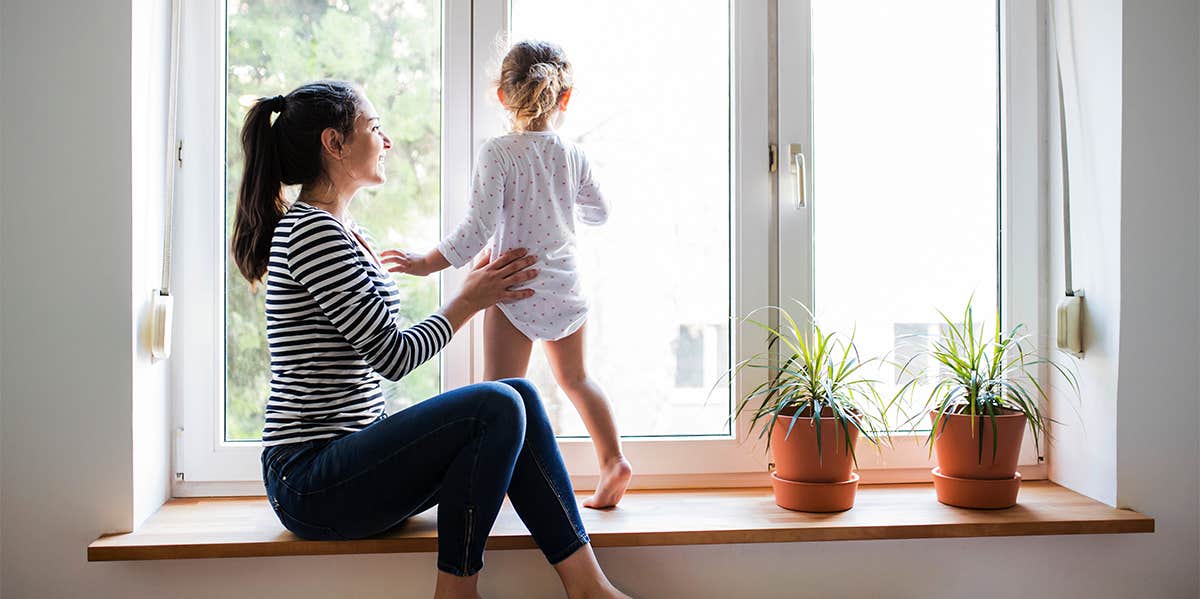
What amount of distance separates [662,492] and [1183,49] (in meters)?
1.41

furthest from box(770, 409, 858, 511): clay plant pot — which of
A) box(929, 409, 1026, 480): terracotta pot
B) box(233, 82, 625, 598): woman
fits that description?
box(233, 82, 625, 598): woman

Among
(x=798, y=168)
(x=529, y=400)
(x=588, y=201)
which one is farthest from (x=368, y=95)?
(x=798, y=168)

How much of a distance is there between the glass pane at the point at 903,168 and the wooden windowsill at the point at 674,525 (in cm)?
39

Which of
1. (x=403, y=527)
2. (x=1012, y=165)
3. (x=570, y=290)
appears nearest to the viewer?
(x=403, y=527)

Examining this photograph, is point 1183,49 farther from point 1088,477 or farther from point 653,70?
point 653,70

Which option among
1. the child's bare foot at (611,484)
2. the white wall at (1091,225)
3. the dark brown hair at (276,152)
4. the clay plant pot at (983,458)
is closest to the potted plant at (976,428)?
the clay plant pot at (983,458)

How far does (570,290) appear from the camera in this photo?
175 centimetres

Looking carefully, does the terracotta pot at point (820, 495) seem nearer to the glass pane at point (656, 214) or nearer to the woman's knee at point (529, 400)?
the glass pane at point (656, 214)

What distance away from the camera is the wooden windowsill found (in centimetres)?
155

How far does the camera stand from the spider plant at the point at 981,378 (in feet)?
5.86

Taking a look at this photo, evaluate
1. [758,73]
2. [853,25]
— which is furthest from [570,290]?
[853,25]

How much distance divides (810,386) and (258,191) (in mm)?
1114

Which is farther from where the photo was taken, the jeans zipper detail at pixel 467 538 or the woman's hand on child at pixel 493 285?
the woman's hand on child at pixel 493 285

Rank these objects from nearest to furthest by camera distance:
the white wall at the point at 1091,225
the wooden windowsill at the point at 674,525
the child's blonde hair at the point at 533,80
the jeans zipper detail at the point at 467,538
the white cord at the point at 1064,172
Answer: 1. the jeans zipper detail at the point at 467,538
2. the wooden windowsill at the point at 674,525
3. the child's blonde hair at the point at 533,80
4. the white wall at the point at 1091,225
5. the white cord at the point at 1064,172
